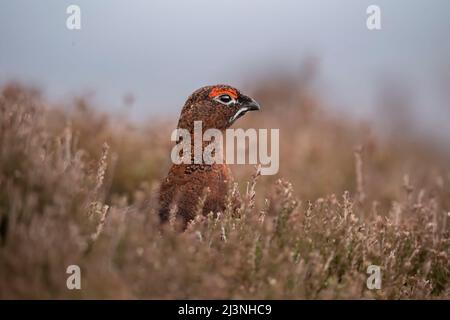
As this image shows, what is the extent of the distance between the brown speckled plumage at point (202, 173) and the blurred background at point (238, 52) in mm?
3682

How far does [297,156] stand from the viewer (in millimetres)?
11031

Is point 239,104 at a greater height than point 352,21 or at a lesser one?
lesser

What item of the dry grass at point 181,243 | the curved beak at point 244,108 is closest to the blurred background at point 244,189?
the dry grass at point 181,243

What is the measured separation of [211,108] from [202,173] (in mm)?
678

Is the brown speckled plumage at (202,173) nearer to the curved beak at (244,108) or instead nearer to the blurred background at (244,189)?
the curved beak at (244,108)

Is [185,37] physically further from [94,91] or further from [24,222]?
[24,222]

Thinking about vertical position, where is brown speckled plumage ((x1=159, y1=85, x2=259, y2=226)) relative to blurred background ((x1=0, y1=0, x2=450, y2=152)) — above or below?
below

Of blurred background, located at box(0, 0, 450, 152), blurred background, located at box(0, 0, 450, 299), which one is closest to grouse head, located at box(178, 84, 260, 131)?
blurred background, located at box(0, 0, 450, 299)

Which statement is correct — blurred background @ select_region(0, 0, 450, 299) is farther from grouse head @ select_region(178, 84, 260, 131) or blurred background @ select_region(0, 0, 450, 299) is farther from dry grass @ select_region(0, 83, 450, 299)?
grouse head @ select_region(178, 84, 260, 131)

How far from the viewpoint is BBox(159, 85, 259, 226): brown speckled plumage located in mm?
5666

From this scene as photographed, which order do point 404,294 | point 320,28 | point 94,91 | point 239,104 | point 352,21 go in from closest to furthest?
1. point 404,294
2. point 239,104
3. point 94,91
4. point 320,28
5. point 352,21

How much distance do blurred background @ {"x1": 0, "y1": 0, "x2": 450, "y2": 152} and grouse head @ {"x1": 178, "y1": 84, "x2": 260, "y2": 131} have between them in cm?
365

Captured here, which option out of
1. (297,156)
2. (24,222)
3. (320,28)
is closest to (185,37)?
(320,28)

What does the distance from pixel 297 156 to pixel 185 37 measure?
2747cm
